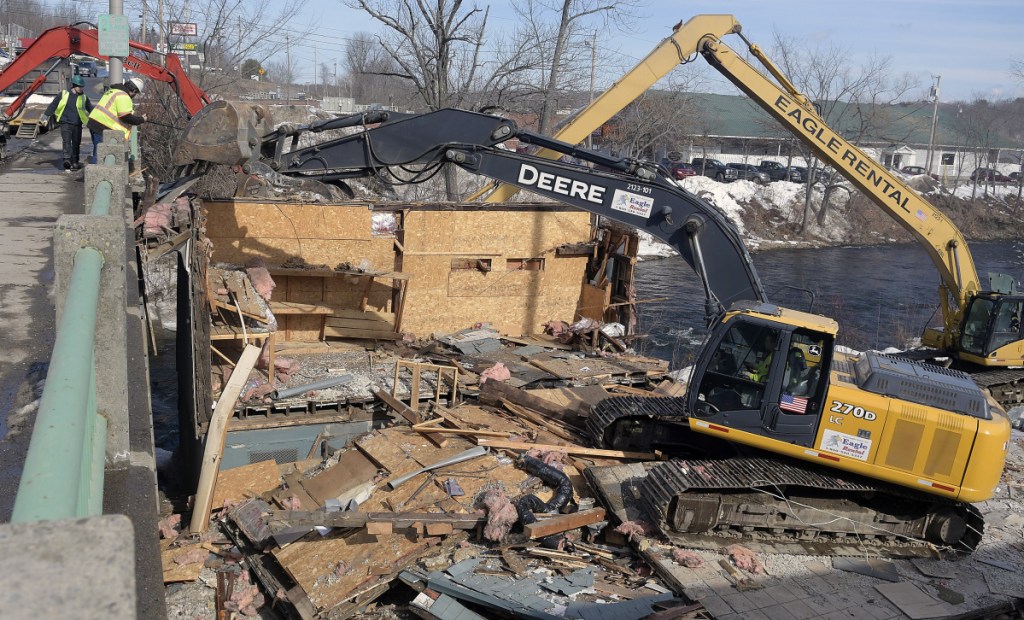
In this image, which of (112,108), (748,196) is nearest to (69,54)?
(112,108)

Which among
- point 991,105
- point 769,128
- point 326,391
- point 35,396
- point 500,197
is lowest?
point 326,391

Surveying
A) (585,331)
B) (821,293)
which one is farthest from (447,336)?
(821,293)

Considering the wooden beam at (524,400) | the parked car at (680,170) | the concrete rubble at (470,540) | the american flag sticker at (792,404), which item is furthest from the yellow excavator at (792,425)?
the parked car at (680,170)

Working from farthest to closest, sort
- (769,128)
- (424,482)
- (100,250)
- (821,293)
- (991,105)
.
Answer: (991,105) < (769,128) < (821,293) < (424,482) < (100,250)

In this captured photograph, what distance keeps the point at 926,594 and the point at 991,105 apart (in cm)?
9511

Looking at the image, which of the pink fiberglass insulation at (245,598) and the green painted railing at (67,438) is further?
the pink fiberglass insulation at (245,598)

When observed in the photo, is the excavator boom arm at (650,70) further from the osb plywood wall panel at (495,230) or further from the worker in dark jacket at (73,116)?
the worker in dark jacket at (73,116)

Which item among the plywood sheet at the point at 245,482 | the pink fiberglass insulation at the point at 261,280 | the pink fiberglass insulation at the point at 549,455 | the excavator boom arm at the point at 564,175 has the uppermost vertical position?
the excavator boom arm at the point at 564,175

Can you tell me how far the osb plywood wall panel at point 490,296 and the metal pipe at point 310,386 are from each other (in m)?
3.40

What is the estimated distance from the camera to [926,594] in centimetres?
912

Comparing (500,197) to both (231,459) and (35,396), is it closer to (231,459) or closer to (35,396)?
(231,459)

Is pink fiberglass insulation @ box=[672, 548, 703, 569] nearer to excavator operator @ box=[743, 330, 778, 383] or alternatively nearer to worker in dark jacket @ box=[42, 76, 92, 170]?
excavator operator @ box=[743, 330, 778, 383]

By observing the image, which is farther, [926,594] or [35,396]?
[926,594]

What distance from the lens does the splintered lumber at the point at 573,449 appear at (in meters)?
11.7
